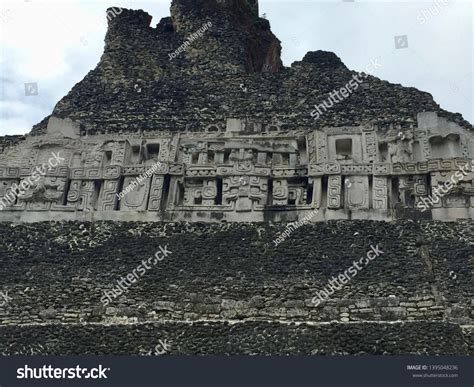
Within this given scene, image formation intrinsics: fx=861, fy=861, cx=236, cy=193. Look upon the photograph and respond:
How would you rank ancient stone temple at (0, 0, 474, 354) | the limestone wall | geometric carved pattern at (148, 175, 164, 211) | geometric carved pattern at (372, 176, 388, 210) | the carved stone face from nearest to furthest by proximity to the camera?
ancient stone temple at (0, 0, 474, 354)
the limestone wall
geometric carved pattern at (372, 176, 388, 210)
geometric carved pattern at (148, 175, 164, 211)
the carved stone face

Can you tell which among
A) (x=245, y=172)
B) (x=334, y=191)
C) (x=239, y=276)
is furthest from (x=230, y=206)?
(x=239, y=276)

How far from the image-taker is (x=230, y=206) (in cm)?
1545

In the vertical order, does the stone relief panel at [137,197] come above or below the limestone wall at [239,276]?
above

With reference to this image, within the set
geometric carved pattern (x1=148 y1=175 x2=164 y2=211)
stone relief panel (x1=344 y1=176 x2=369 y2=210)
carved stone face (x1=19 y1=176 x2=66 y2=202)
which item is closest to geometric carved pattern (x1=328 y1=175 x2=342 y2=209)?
stone relief panel (x1=344 y1=176 x2=369 y2=210)

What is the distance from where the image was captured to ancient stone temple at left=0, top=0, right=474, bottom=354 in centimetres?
1257

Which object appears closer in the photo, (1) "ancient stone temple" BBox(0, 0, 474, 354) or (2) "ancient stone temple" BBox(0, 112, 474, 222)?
(1) "ancient stone temple" BBox(0, 0, 474, 354)

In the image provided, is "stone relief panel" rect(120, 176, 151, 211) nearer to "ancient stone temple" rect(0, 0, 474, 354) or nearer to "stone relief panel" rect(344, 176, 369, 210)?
"ancient stone temple" rect(0, 0, 474, 354)

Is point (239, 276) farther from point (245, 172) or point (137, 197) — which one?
point (137, 197)

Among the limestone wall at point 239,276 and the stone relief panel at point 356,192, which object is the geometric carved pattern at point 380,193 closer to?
the stone relief panel at point 356,192

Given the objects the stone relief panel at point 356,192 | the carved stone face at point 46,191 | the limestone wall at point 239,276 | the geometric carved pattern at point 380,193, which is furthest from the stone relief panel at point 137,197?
the geometric carved pattern at point 380,193

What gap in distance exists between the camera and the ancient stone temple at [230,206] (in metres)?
12.6

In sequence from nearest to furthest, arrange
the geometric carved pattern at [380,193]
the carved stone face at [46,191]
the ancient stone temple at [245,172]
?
1. the geometric carved pattern at [380,193]
2. the ancient stone temple at [245,172]
3. the carved stone face at [46,191]

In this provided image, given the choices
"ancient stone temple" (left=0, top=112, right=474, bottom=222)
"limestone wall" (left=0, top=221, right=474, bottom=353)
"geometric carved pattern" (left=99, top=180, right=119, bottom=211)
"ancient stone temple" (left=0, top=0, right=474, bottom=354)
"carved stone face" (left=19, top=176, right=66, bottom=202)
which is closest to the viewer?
"ancient stone temple" (left=0, top=0, right=474, bottom=354)

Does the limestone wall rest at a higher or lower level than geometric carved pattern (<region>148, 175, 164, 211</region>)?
lower
